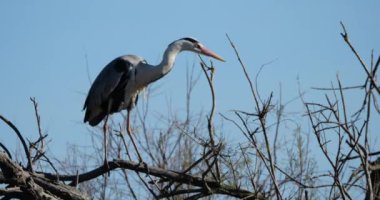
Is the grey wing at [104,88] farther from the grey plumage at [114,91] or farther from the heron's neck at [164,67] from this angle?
the heron's neck at [164,67]

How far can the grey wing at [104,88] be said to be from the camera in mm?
7531

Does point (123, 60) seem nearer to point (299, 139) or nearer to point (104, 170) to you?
point (299, 139)

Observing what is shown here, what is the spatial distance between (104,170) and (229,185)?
0.77 m

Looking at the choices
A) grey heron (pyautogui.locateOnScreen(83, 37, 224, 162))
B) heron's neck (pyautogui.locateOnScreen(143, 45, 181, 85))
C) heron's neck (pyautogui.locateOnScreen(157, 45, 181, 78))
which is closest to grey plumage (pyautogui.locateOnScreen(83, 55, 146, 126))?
grey heron (pyautogui.locateOnScreen(83, 37, 224, 162))

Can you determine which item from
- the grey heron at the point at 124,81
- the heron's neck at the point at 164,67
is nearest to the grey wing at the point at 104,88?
the grey heron at the point at 124,81

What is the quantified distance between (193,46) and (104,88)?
97cm

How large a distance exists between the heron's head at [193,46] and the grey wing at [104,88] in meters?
0.55

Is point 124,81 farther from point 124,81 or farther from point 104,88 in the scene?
point 104,88

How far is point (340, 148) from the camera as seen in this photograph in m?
3.21

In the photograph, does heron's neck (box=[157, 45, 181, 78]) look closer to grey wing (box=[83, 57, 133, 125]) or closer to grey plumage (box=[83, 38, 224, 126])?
grey plumage (box=[83, 38, 224, 126])

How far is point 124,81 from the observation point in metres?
7.55

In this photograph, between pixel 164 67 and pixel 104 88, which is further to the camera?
pixel 104 88

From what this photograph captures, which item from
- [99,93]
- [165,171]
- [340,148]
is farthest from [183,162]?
[340,148]

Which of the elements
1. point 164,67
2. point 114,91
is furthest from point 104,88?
point 164,67
